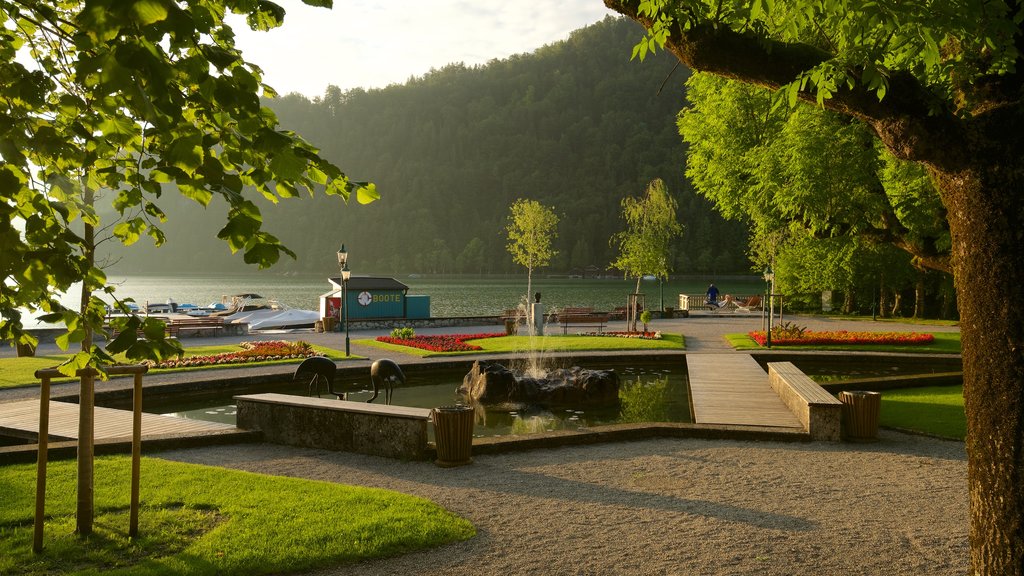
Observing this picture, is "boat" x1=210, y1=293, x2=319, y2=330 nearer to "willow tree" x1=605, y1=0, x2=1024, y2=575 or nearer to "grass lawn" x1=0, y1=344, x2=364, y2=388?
"grass lawn" x1=0, y1=344, x2=364, y2=388

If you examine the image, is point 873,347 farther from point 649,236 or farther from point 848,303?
point 848,303

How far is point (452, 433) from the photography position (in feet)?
30.7

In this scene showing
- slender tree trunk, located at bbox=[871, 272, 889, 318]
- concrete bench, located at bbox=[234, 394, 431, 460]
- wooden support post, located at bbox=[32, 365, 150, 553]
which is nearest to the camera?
wooden support post, located at bbox=[32, 365, 150, 553]

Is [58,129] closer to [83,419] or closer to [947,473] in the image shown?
[83,419]

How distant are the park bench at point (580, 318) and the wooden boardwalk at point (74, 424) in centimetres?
2335

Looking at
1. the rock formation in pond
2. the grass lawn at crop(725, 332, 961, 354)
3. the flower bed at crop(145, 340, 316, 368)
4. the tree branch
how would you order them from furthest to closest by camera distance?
the grass lawn at crop(725, 332, 961, 354) → the flower bed at crop(145, 340, 316, 368) → the rock formation in pond → the tree branch

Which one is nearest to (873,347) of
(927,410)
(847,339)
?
(847,339)

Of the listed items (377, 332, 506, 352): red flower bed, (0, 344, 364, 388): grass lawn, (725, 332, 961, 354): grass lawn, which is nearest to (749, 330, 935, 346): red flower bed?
(725, 332, 961, 354): grass lawn

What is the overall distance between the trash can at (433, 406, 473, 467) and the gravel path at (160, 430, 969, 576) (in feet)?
0.78

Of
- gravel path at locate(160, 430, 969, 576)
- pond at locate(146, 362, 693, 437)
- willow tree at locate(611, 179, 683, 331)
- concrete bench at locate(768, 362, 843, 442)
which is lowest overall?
pond at locate(146, 362, 693, 437)

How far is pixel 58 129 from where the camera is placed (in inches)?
141

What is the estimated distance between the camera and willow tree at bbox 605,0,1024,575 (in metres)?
4.18

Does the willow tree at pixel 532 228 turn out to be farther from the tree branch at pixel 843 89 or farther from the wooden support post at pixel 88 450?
the tree branch at pixel 843 89

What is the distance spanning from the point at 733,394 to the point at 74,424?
40.0 feet
